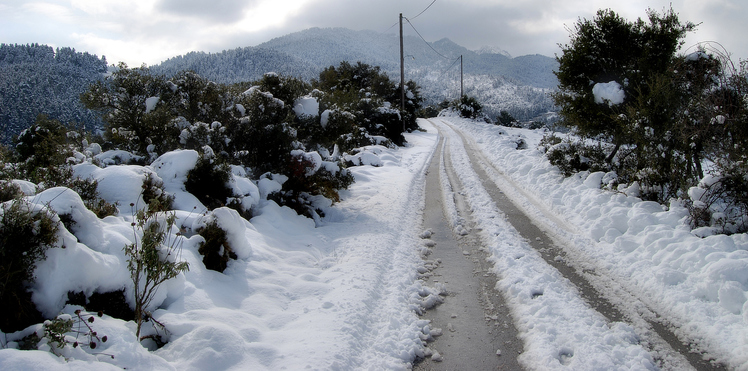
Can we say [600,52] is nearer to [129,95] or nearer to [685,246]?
[685,246]

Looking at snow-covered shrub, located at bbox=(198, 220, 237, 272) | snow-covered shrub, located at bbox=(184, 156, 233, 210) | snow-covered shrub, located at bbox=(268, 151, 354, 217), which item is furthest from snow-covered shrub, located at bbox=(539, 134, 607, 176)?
snow-covered shrub, located at bbox=(198, 220, 237, 272)

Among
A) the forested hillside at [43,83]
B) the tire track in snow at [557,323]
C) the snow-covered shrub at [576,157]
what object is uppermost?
the forested hillside at [43,83]

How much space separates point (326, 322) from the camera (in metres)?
4.19

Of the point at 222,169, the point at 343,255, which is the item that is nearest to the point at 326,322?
the point at 343,255

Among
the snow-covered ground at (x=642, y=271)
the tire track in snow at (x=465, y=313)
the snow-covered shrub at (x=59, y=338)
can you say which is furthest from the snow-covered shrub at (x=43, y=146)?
the snow-covered ground at (x=642, y=271)

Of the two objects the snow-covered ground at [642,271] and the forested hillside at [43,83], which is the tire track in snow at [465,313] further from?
the forested hillside at [43,83]

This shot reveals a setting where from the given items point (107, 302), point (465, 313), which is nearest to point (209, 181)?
point (107, 302)

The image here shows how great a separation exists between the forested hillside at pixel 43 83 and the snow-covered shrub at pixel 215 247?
58.2ft

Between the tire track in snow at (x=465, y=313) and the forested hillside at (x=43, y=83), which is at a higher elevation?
the forested hillside at (x=43, y=83)

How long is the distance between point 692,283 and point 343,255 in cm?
471

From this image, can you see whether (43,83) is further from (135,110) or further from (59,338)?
(59,338)

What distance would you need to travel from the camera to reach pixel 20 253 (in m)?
2.99

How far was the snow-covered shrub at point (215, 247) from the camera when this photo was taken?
5.00 m

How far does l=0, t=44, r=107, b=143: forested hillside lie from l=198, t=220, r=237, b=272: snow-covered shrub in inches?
698
